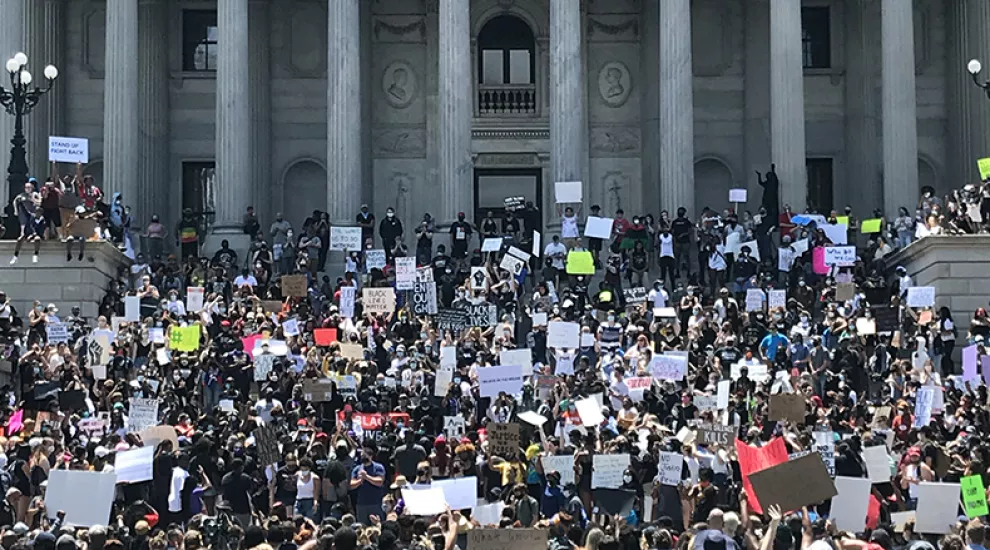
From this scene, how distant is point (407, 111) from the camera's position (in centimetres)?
5919

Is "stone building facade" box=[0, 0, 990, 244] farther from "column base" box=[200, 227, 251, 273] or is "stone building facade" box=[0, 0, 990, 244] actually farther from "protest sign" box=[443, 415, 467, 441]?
"protest sign" box=[443, 415, 467, 441]

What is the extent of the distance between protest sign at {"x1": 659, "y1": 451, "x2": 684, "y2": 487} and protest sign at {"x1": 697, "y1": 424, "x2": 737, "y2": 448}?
134 centimetres

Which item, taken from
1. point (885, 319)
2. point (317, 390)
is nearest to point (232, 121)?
point (317, 390)

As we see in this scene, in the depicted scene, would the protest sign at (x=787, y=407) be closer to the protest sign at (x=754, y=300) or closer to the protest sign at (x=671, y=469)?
the protest sign at (x=671, y=469)

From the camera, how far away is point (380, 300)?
144 feet

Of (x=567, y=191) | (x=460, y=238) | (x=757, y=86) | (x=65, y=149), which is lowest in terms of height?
(x=460, y=238)

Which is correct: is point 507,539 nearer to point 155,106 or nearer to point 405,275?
point 405,275

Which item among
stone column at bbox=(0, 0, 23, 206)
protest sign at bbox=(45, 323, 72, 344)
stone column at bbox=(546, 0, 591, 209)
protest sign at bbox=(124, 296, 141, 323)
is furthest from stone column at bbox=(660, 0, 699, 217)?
protest sign at bbox=(45, 323, 72, 344)

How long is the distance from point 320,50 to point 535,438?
27.4m

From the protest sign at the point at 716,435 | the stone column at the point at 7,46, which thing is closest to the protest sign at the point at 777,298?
the protest sign at the point at 716,435

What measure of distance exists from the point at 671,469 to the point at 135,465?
7284 mm

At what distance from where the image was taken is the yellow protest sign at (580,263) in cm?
4666

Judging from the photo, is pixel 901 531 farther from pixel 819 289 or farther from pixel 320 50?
pixel 320 50

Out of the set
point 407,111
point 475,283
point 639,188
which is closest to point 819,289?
point 475,283
